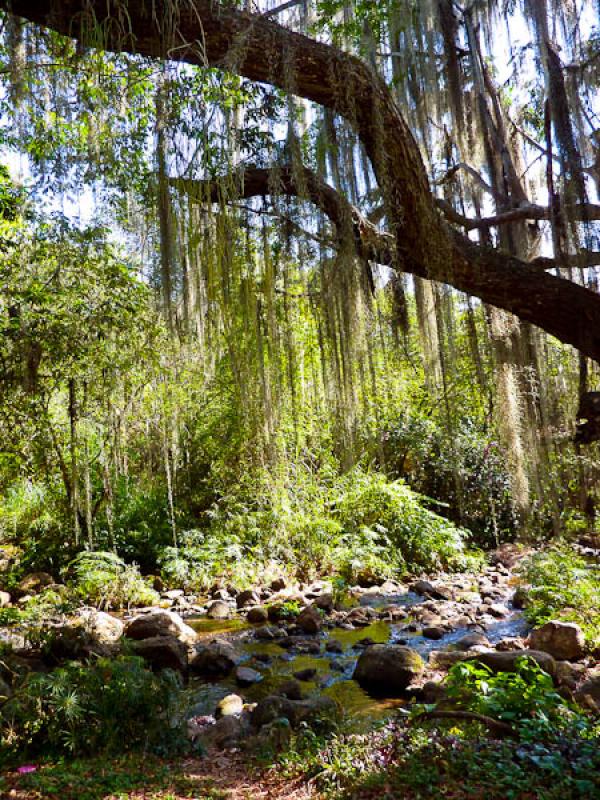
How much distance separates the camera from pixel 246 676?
4176 millimetres

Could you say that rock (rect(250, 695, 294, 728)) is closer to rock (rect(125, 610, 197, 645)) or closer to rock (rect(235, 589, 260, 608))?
rock (rect(125, 610, 197, 645))

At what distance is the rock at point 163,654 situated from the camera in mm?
4254

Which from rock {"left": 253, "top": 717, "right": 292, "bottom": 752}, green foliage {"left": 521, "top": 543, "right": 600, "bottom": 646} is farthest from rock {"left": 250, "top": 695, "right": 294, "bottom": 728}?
green foliage {"left": 521, "top": 543, "right": 600, "bottom": 646}

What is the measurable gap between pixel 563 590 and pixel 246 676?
2797mm

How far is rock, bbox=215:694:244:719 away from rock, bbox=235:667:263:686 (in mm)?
417

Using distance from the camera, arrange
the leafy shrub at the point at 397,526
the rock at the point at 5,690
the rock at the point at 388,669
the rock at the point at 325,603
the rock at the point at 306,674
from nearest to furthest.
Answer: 1. the rock at the point at 5,690
2. the rock at the point at 388,669
3. the rock at the point at 306,674
4. the rock at the point at 325,603
5. the leafy shrub at the point at 397,526

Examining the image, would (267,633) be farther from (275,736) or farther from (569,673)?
(569,673)

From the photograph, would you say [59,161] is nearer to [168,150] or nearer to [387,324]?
[168,150]

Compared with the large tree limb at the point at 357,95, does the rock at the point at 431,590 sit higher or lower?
lower

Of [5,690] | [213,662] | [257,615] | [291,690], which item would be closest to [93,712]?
[5,690]

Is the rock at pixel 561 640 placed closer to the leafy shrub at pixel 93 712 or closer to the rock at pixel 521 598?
the rock at pixel 521 598

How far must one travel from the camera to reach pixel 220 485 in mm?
8523

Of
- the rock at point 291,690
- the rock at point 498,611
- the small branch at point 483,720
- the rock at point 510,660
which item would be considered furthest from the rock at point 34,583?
the small branch at point 483,720

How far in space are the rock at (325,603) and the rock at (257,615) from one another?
524 millimetres
